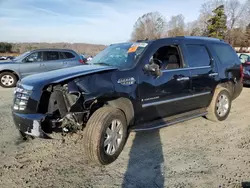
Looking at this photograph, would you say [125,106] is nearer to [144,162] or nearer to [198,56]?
[144,162]

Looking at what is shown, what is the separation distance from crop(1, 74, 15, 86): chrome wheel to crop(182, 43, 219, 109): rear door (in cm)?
887

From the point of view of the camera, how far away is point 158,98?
435 cm

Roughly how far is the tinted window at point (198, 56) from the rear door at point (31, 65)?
7739mm

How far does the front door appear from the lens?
4.18 meters

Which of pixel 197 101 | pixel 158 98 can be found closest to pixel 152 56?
pixel 158 98

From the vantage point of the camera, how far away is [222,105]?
5.77 meters

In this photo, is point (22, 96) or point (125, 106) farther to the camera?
point (125, 106)

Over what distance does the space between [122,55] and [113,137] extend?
1602 mm

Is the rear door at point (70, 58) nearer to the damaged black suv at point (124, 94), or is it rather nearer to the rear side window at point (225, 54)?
the damaged black suv at point (124, 94)

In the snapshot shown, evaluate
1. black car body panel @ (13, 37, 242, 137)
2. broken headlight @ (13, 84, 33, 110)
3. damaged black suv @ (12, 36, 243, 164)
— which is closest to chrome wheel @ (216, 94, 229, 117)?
damaged black suv @ (12, 36, 243, 164)

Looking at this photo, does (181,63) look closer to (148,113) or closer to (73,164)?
(148,113)

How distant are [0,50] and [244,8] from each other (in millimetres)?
59929

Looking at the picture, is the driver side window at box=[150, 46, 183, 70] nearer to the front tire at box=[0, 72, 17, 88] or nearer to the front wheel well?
the front wheel well

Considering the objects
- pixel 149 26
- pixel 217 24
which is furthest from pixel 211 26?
pixel 149 26
